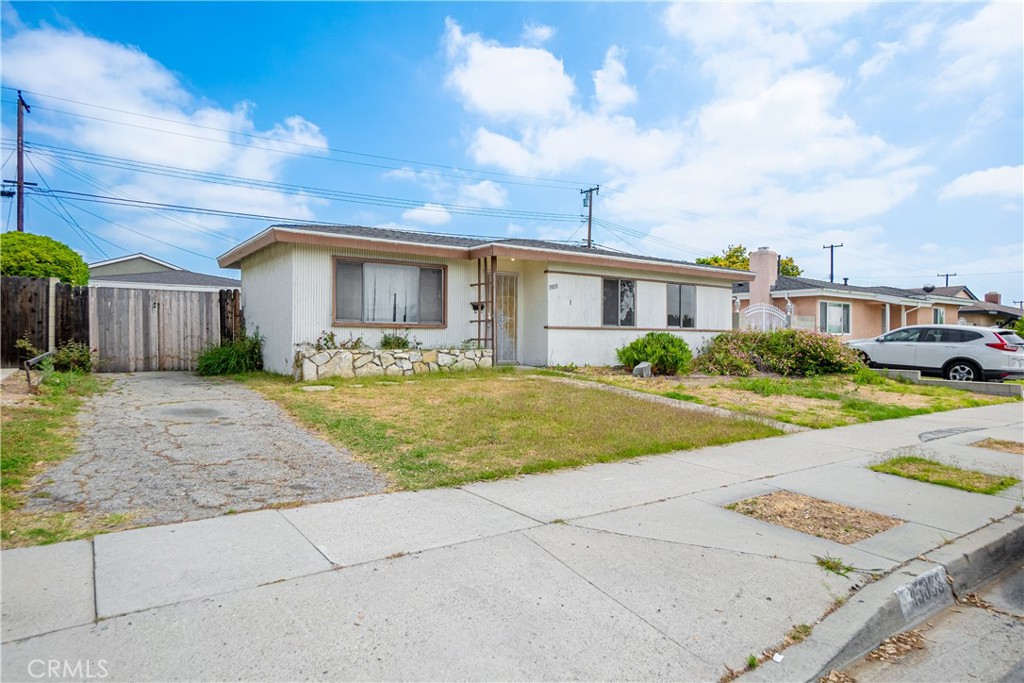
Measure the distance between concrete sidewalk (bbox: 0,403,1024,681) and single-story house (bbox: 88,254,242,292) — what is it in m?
15.9

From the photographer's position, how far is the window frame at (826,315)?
25.2 meters

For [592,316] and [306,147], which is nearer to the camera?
[592,316]

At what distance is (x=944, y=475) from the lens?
5.70m

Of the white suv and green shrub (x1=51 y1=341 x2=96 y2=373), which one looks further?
the white suv

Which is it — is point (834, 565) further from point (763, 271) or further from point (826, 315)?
point (826, 315)

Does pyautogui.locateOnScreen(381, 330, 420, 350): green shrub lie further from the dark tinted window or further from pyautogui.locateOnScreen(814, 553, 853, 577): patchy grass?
the dark tinted window

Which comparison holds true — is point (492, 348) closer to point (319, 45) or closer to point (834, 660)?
point (319, 45)

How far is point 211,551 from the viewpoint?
3.34 meters

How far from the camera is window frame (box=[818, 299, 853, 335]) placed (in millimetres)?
25219

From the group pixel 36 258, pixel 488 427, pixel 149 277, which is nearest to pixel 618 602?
pixel 488 427

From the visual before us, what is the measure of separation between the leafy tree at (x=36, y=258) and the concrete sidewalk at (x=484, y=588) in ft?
44.5

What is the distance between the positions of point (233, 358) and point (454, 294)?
17.3 ft
